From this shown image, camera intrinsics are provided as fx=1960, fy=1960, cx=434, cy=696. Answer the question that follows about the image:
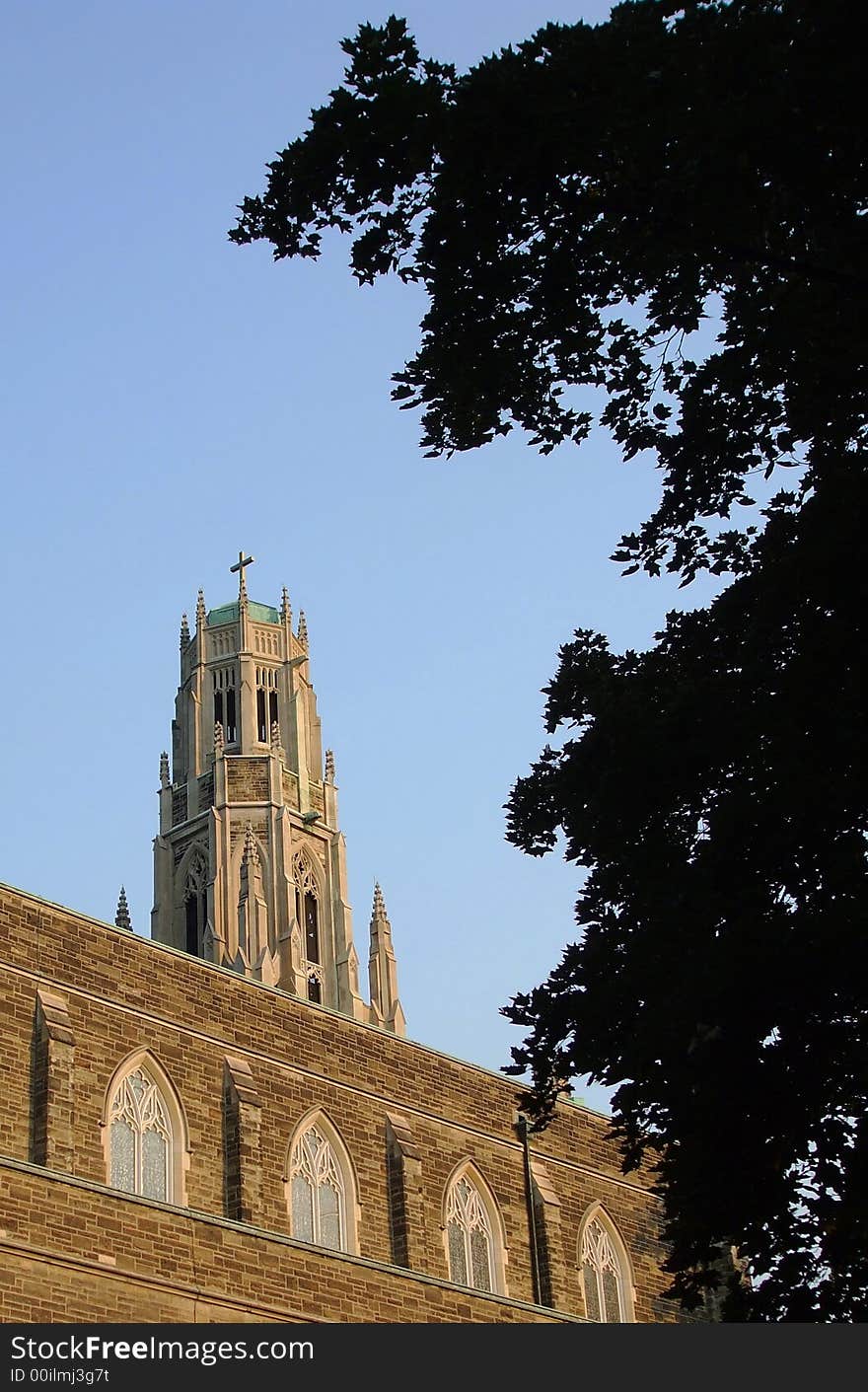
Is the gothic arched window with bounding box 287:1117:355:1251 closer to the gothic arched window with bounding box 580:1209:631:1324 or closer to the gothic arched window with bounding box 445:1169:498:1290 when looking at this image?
the gothic arched window with bounding box 445:1169:498:1290

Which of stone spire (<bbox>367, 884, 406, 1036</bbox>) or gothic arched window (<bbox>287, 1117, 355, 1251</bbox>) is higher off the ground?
stone spire (<bbox>367, 884, 406, 1036</bbox>)

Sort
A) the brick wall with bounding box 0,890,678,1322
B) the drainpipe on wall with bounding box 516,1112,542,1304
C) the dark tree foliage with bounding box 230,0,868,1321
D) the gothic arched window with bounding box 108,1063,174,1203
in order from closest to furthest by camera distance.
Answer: the dark tree foliage with bounding box 230,0,868,1321 → the brick wall with bounding box 0,890,678,1322 → the gothic arched window with bounding box 108,1063,174,1203 → the drainpipe on wall with bounding box 516,1112,542,1304

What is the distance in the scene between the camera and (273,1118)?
30094 mm

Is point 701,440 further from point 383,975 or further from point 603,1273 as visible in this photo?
point 383,975

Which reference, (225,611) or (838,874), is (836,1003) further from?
(225,611)

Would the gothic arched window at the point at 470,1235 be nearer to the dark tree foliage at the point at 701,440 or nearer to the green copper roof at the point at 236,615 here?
the dark tree foliage at the point at 701,440

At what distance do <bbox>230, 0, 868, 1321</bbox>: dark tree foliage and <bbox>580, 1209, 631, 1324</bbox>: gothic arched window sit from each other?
16477 mm

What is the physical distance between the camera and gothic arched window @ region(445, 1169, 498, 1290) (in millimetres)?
32250

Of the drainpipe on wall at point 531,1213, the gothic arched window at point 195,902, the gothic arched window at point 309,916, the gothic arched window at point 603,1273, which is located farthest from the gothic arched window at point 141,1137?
the gothic arched window at point 195,902

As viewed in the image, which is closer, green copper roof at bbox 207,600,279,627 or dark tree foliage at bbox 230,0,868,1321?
dark tree foliage at bbox 230,0,868,1321

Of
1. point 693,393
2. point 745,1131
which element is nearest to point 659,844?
point 745,1131

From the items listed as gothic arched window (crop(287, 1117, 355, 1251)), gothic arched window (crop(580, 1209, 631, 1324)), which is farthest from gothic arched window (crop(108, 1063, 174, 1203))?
gothic arched window (crop(580, 1209, 631, 1324))

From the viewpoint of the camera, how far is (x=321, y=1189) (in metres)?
30.6

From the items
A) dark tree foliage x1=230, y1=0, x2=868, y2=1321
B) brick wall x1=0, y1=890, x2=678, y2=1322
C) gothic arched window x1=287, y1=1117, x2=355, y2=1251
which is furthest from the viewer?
gothic arched window x1=287, y1=1117, x2=355, y2=1251
